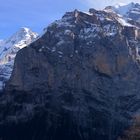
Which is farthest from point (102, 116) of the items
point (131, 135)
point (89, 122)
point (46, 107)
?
point (131, 135)

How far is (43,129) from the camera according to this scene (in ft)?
648

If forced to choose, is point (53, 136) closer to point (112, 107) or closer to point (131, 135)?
point (112, 107)

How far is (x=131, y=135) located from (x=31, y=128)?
100010mm

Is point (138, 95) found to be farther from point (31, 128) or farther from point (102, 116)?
point (31, 128)

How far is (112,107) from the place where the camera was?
198 metres

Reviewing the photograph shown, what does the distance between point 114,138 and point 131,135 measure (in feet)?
295

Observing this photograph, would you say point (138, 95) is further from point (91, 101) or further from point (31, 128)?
point (31, 128)

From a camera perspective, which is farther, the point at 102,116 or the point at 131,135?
the point at 102,116

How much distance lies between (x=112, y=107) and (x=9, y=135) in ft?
97.4

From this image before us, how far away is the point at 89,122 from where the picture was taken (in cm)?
19525

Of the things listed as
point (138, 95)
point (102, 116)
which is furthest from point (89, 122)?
point (138, 95)

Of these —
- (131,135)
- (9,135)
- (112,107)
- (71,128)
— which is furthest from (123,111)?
(131,135)

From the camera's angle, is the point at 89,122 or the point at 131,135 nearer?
the point at 131,135

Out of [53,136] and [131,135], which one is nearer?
[131,135]
